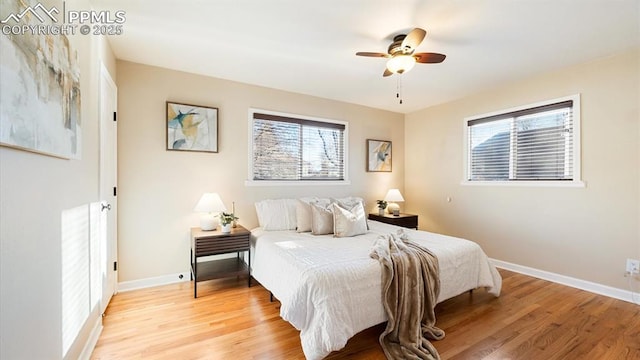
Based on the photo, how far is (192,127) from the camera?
3.25m

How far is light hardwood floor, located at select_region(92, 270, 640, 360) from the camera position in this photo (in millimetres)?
1914

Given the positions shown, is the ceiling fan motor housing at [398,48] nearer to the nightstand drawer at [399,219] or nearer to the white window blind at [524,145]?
the white window blind at [524,145]

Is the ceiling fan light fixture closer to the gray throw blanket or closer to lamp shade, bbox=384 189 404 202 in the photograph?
the gray throw blanket

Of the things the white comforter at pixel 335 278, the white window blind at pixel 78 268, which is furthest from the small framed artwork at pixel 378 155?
the white window blind at pixel 78 268

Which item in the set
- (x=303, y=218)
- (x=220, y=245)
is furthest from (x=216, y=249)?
(x=303, y=218)

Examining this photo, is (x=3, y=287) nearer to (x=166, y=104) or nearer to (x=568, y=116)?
(x=166, y=104)

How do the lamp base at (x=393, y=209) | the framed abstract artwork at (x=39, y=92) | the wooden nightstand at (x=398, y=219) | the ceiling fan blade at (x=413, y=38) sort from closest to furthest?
the framed abstract artwork at (x=39, y=92) → the ceiling fan blade at (x=413, y=38) → the wooden nightstand at (x=398, y=219) → the lamp base at (x=393, y=209)

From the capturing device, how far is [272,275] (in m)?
2.46

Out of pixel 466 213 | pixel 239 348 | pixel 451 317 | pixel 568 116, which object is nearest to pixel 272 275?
pixel 239 348

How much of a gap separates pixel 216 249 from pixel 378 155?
3.18 metres

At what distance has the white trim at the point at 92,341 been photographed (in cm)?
178

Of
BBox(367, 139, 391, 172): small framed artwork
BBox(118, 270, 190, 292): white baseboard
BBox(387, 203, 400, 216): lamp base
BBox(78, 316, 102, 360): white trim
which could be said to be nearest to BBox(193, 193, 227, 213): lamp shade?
BBox(118, 270, 190, 292): white baseboard

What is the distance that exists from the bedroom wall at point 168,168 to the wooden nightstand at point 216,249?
1.21 ft

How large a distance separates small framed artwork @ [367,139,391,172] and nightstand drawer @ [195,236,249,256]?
8.60ft
